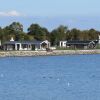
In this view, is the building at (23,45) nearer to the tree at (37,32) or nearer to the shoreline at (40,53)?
the shoreline at (40,53)

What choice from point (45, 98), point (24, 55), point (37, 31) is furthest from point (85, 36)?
point (45, 98)

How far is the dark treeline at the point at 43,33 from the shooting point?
166700 millimetres

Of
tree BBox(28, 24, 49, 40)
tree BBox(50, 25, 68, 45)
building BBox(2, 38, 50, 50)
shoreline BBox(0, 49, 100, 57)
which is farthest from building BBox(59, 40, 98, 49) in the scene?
building BBox(2, 38, 50, 50)

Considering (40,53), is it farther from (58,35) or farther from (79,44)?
(58,35)

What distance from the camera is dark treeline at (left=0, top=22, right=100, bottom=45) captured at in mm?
166700

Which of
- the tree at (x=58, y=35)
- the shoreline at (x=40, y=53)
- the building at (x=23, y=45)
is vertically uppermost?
the tree at (x=58, y=35)

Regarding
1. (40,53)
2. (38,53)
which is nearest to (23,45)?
(40,53)

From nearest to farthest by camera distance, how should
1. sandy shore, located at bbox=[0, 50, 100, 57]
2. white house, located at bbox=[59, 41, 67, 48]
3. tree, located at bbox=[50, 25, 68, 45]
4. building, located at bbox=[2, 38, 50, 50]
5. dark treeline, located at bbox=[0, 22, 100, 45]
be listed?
sandy shore, located at bbox=[0, 50, 100, 57] < building, located at bbox=[2, 38, 50, 50] < dark treeline, located at bbox=[0, 22, 100, 45] < white house, located at bbox=[59, 41, 67, 48] < tree, located at bbox=[50, 25, 68, 45]

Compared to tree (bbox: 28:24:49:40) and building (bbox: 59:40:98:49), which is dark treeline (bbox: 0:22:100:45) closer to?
tree (bbox: 28:24:49:40)

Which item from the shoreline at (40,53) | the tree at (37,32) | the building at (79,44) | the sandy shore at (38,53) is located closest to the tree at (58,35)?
the building at (79,44)

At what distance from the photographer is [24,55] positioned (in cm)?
13075

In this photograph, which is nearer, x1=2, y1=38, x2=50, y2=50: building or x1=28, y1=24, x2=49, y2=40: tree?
x1=2, y1=38, x2=50, y2=50: building

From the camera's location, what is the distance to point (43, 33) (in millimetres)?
173500

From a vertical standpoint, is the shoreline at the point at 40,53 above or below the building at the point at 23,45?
below
